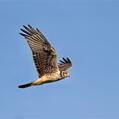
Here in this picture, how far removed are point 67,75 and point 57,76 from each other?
3.88ft

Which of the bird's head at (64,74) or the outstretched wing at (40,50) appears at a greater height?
the outstretched wing at (40,50)

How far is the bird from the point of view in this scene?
68.0 feet

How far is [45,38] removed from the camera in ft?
68.1

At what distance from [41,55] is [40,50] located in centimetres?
24

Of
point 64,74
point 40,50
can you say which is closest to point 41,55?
point 40,50

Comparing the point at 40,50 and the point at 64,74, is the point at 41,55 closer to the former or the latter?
the point at 40,50

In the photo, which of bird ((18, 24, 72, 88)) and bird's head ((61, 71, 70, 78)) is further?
bird's head ((61, 71, 70, 78))

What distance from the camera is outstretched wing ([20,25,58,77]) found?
2073 centimetres

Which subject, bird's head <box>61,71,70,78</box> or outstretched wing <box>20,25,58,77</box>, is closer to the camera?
outstretched wing <box>20,25,58,77</box>

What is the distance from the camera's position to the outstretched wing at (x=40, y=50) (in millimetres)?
20734

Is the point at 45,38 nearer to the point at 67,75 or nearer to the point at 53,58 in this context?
the point at 53,58

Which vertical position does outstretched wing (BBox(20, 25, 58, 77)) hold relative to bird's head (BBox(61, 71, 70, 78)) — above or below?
above

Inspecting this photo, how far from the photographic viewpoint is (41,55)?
2103 cm

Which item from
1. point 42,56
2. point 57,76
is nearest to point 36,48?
point 42,56
